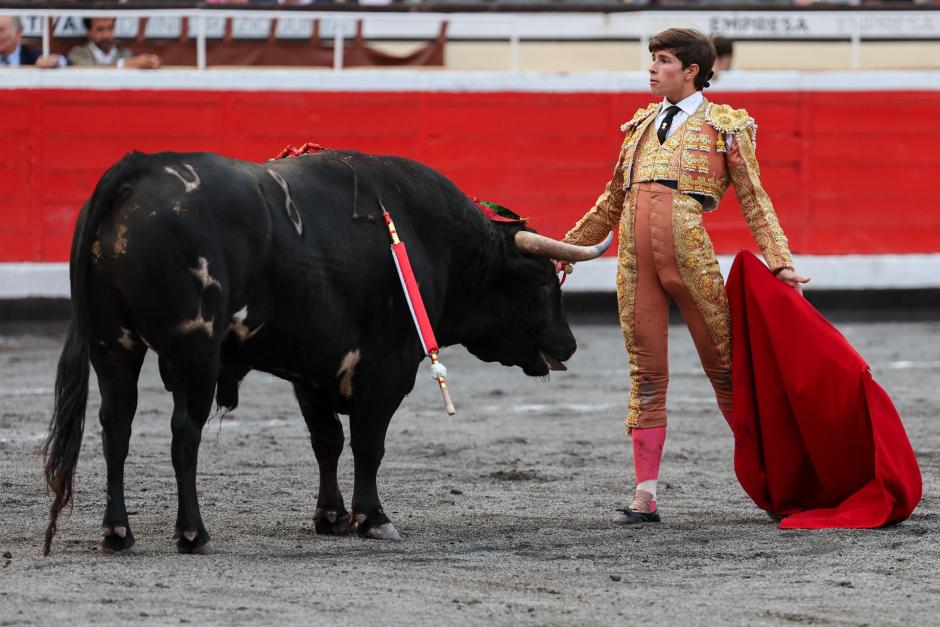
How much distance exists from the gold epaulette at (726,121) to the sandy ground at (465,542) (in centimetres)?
111

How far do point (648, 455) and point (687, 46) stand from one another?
1.16 m

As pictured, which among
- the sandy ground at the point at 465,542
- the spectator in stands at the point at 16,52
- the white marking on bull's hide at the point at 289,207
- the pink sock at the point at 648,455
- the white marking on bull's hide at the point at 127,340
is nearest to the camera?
the sandy ground at the point at 465,542

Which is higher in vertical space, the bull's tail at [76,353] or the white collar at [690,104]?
the white collar at [690,104]

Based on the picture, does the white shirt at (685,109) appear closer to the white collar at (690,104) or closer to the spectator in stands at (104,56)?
the white collar at (690,104)

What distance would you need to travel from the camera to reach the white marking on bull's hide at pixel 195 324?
3.92m

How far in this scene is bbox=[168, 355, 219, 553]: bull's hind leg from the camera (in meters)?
3.98

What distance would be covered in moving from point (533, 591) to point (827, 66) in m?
8.28

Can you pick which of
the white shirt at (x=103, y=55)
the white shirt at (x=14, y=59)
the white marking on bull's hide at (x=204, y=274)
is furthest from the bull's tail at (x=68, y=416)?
the white shirt at (x=14, y=59)

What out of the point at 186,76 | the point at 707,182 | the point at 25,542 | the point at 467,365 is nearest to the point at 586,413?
the point at 467,365

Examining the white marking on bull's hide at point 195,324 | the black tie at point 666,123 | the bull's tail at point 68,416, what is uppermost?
the black tie at point 666,123

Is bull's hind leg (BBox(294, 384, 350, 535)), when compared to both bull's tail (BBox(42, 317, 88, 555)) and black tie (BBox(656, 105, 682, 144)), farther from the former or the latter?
black tie (BBox(656, 105, 682, 144))

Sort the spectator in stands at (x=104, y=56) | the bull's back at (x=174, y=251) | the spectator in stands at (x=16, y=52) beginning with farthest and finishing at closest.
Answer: the spectator in stands at (x=104, y=56), the spectator in stands at (x=16, y=52), the bull's back at (x=174, y=251)

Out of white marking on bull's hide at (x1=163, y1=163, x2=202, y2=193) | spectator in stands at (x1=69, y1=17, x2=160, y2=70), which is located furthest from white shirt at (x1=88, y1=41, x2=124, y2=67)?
white marking on bull's hide at (x1=163, y1=163, x2=202, y2=193)

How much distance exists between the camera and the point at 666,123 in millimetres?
4762
